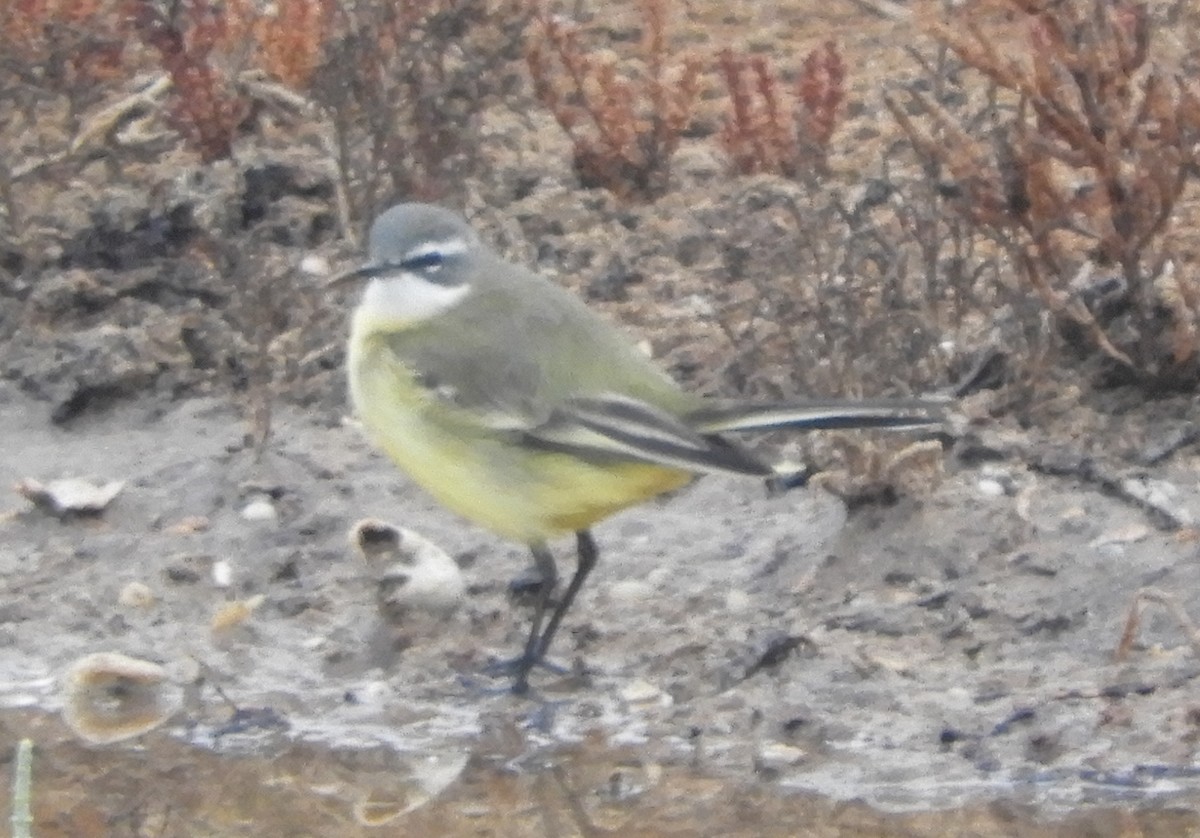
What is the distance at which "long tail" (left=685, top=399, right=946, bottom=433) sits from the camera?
5.88 metres

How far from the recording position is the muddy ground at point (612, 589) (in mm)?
6035

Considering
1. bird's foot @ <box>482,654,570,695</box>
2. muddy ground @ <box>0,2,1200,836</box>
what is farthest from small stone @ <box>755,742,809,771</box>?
bird's foot @ <box>482,654,570,695</box>

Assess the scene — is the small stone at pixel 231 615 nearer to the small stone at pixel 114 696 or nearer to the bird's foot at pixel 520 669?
the small stone at pixel 114 696

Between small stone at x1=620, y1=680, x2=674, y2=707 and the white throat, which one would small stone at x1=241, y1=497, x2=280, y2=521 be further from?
small stone at x1=620, y1=680, x2=674, y2=707

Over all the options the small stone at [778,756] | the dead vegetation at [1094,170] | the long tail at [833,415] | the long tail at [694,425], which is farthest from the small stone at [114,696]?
the dead vegetation at [1094,170]

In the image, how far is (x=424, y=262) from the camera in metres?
6.89

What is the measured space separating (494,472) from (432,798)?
87 centimetres

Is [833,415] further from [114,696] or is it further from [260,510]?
[260,510]

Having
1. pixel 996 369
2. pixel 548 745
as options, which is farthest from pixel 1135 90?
pixel 548 745

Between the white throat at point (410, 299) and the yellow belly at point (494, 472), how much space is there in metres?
0.27

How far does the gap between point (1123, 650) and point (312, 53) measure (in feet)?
13.7

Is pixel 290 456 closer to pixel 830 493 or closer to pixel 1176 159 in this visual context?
pixel 830 493

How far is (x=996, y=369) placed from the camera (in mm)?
7887

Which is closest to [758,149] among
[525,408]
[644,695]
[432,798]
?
[525,408]
